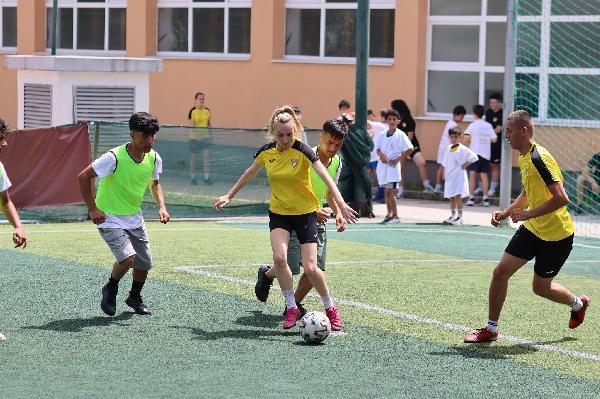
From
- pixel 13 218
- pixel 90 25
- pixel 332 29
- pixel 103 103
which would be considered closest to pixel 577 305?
pixel 13 218

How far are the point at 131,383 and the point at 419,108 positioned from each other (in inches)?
794

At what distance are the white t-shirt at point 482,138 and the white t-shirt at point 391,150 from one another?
3.75 meters

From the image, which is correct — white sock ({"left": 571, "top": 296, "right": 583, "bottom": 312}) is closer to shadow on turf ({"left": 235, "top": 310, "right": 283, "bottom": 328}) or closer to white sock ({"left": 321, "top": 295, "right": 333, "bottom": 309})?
white sock ({"left": 321, "top": 295, "right": 333, "bottom": 309})

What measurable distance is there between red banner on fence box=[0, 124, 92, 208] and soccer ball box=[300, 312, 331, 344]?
10945 millimetres

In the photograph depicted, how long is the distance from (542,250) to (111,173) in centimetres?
365

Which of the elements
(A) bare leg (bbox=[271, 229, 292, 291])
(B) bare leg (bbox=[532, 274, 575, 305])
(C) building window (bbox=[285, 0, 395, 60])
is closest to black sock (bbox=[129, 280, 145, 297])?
(A) bare leg (bbox=[271, 229, 292, 291])

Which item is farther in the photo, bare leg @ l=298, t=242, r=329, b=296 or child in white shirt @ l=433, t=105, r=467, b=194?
child in white shirt @ l=433, t=105, r=467, b=194

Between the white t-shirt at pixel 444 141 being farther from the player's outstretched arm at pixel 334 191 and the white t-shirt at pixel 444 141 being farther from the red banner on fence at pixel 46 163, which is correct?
the player's outstretched arm at pixel 334 191

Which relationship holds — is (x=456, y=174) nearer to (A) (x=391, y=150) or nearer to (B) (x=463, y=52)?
(A) (x=391, y=150)

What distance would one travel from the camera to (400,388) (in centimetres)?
922

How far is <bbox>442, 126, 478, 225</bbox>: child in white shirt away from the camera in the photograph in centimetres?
2208

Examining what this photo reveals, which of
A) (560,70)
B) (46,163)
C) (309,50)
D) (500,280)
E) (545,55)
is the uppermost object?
(309,50)

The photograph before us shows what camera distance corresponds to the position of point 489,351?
10.6 metres

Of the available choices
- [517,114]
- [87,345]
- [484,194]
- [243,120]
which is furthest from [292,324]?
[243,120]
